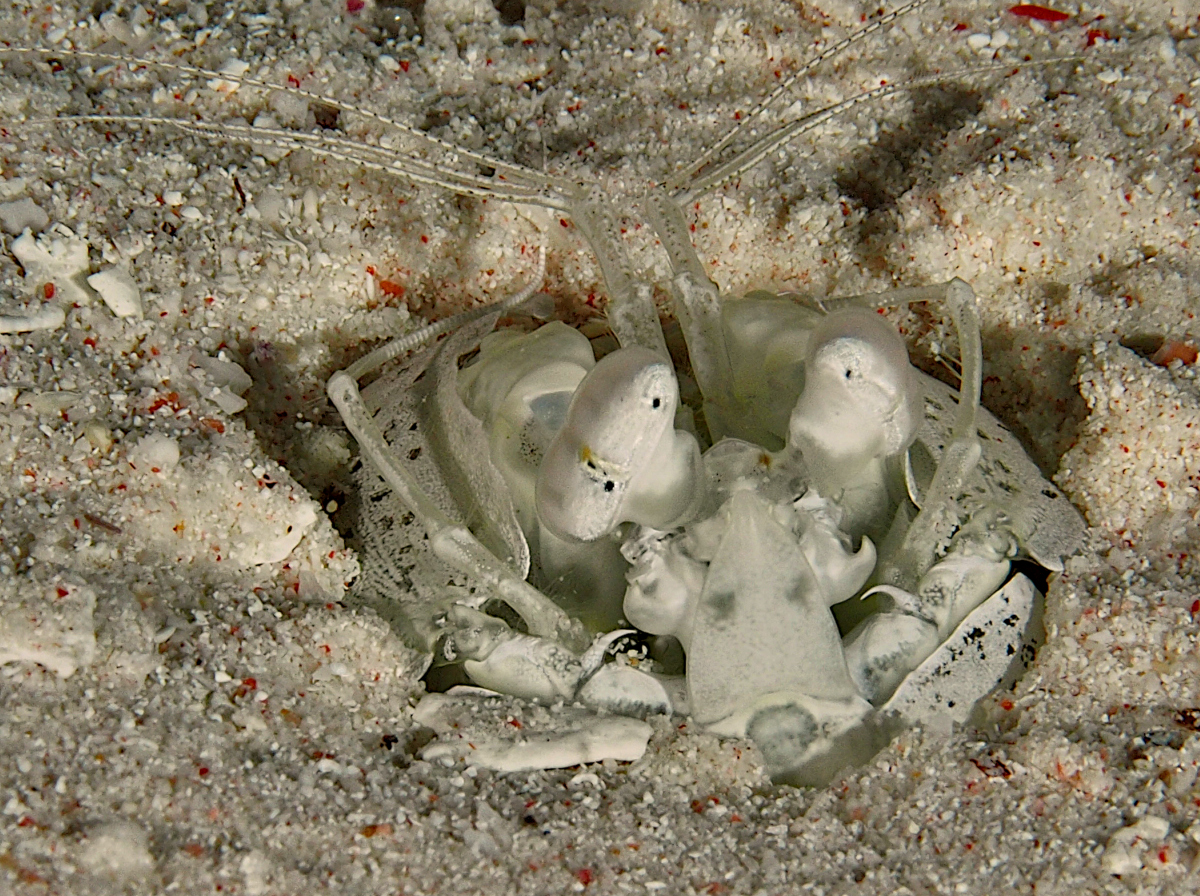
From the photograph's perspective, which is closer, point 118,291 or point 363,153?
point 118,291

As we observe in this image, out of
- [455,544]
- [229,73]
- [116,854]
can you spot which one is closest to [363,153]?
[229,73]

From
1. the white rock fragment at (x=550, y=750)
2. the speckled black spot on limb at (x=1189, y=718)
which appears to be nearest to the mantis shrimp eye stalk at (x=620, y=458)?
the white rock fragment at (x=550, y=750)

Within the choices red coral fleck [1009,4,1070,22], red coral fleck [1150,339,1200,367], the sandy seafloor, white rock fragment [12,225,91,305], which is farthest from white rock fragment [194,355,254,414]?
red coral fleck [1009,4,1070,22]

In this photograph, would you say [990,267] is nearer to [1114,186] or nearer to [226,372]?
[1114,186]

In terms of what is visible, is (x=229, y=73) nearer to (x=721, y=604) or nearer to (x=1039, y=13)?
(x=721, y=604)

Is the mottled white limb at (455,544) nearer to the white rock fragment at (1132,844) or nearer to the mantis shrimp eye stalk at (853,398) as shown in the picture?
the mantis shrimp eye stalk at (853,398)

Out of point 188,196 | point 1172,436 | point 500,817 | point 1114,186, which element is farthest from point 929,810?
point 188,196
